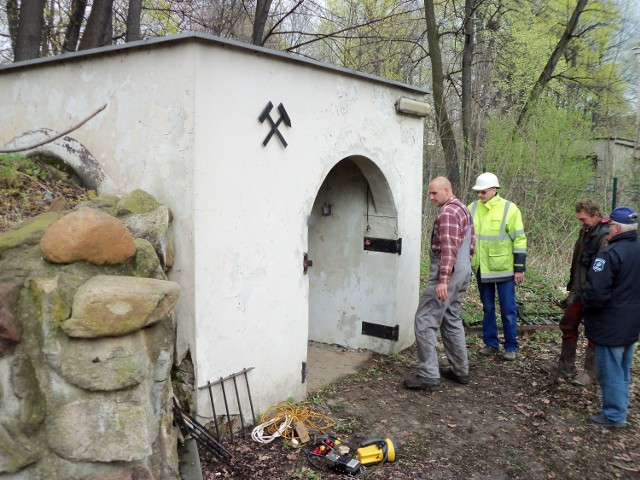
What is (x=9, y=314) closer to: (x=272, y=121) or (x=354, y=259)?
(x=272, y=121)

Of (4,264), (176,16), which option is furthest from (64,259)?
(176,16)

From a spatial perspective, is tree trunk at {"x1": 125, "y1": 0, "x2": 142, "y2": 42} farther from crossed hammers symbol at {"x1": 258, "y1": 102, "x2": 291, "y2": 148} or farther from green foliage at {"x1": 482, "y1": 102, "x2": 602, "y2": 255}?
green foliage at {"x1": 482, "y1": 102, "x2": 602, "y2": 255}

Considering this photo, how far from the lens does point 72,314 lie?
2920 mm

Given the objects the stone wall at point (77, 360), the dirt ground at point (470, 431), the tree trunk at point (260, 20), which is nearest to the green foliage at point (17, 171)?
the stone wall at point (77, 360)

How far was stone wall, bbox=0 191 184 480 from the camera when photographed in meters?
2.88

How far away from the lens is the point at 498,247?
241 inches

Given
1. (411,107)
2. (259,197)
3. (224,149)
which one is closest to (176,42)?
(224,149)

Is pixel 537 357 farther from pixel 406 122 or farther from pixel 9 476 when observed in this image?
pixel 9 476

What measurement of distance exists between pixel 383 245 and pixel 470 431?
2.34 metres

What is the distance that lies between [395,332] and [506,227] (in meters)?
1.71

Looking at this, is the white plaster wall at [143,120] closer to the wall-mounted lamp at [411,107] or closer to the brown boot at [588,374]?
the wall-mounted lamp at [411,107]

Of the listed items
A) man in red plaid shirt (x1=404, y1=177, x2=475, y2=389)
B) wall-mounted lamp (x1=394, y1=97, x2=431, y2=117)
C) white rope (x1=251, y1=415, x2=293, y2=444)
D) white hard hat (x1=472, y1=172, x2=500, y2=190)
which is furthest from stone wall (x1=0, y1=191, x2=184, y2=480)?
white hard hat (x1=472, y1=172, x2=500, y2=190)

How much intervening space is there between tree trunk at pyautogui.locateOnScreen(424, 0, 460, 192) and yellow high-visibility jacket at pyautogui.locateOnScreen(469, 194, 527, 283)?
591 centimetres

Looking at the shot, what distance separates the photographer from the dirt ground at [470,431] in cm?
407
